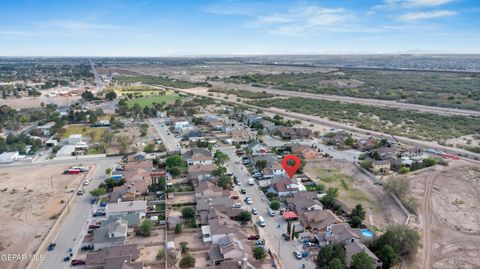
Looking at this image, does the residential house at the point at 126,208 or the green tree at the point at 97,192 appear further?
the green tree at the point at 97,192

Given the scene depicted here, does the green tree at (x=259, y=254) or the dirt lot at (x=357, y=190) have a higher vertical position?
the green tree at (x=259, y=254)

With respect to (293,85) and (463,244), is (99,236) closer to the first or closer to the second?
(463,244)

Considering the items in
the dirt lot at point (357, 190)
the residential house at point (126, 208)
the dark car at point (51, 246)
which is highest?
the residential house at point (126, 208)

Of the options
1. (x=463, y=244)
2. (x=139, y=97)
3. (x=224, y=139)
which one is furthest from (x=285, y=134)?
(x=139, y=97)

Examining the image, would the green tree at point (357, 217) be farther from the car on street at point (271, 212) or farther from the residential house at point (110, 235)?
the residential house at point (110, 235)

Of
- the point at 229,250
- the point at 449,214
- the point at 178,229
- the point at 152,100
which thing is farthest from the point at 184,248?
the point at 152,100

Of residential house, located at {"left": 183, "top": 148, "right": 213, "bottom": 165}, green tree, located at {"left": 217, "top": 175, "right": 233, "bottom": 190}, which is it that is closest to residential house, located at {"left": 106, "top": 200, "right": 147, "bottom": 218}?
green tree, located at {"left": 217, "top": 175, "right": 233, "bottom": 190}

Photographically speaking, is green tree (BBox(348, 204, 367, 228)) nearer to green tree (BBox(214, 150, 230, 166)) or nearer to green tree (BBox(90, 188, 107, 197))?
green tree (BBox(214, 150, 230, 166))

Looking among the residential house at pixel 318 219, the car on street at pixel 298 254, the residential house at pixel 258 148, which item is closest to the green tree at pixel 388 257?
the residential house at pixel 318 219
